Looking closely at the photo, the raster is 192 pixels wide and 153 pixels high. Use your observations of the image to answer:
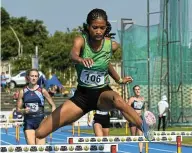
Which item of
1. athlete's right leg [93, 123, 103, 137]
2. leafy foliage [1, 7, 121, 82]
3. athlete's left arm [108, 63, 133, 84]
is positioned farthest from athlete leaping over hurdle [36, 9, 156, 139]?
leafy foliage [1, 7, 121, 82]

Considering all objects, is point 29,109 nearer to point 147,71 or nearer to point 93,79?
point 93,79

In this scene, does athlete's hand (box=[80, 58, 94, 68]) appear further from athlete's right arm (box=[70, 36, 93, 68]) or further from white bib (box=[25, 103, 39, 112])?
white bib (box=[25, 103, 39, 112])

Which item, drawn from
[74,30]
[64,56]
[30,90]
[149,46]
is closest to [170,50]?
[149,46]

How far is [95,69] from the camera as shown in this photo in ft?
28.4

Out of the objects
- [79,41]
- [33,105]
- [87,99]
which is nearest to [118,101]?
[87,99]

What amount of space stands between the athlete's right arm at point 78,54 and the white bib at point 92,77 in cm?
34

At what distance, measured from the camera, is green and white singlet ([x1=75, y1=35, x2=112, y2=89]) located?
8.60 meters

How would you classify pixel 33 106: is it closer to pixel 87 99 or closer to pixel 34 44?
pixel 87 99

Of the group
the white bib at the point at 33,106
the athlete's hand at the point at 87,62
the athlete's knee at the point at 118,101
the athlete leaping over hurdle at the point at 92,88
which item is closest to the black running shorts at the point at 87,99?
the athlete leaping over hurdle at the point at 92,88

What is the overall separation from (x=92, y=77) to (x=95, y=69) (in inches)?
4.9

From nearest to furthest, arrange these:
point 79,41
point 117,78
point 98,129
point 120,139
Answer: point 79,41, point 117,78, point 120,139, point 98,129

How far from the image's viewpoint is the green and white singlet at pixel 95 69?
860 centimetres

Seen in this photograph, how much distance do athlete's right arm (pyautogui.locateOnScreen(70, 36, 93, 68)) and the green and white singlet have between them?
0.07 meters

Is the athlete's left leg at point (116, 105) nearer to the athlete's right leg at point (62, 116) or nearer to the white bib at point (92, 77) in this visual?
the white bib at point (92, 77)
